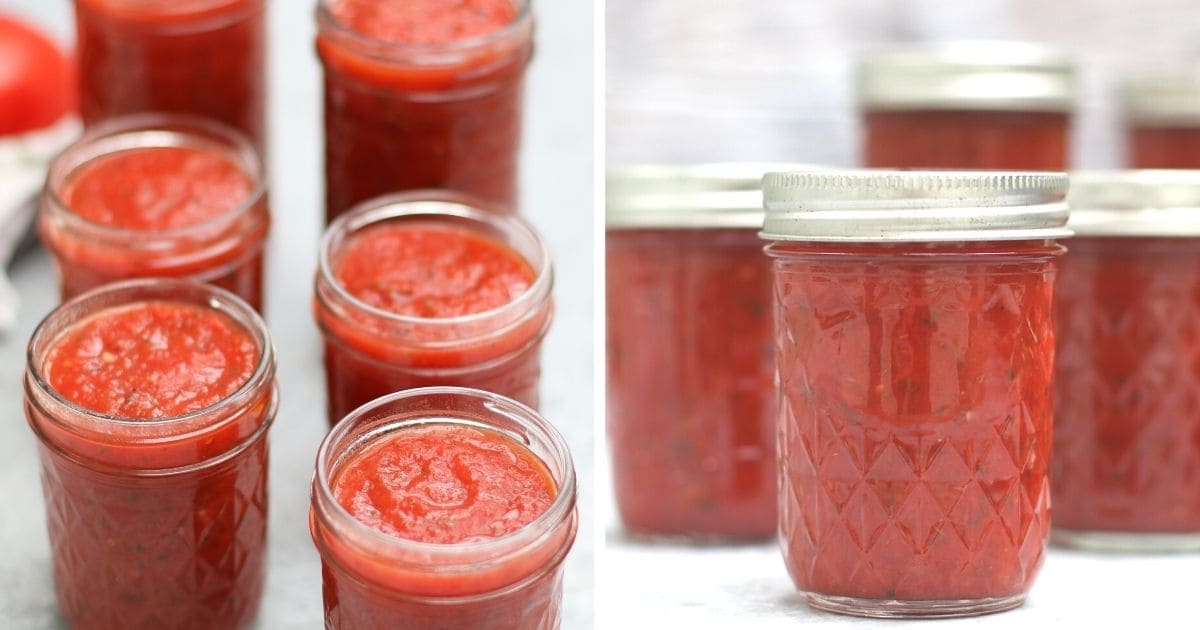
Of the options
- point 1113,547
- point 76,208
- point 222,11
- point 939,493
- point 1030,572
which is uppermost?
point 222,11

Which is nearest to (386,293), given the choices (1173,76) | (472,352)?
(472,352)

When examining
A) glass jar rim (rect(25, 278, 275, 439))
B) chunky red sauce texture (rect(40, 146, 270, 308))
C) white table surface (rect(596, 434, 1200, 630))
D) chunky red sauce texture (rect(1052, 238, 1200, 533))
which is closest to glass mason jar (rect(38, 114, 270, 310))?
chunky red sauce texture (rect(40, 146, 270, 308))

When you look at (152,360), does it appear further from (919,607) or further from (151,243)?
(919,607)

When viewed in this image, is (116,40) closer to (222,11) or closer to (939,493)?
(222,11)

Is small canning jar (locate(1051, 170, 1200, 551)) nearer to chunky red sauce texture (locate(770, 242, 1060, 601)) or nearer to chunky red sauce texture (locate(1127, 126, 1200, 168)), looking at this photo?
chunky red sauce texture (locate(770, 242, 1060, 601))

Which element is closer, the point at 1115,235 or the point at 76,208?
the point at 1115,235

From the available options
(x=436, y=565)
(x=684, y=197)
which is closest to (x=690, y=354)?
(x=684, y=197)
